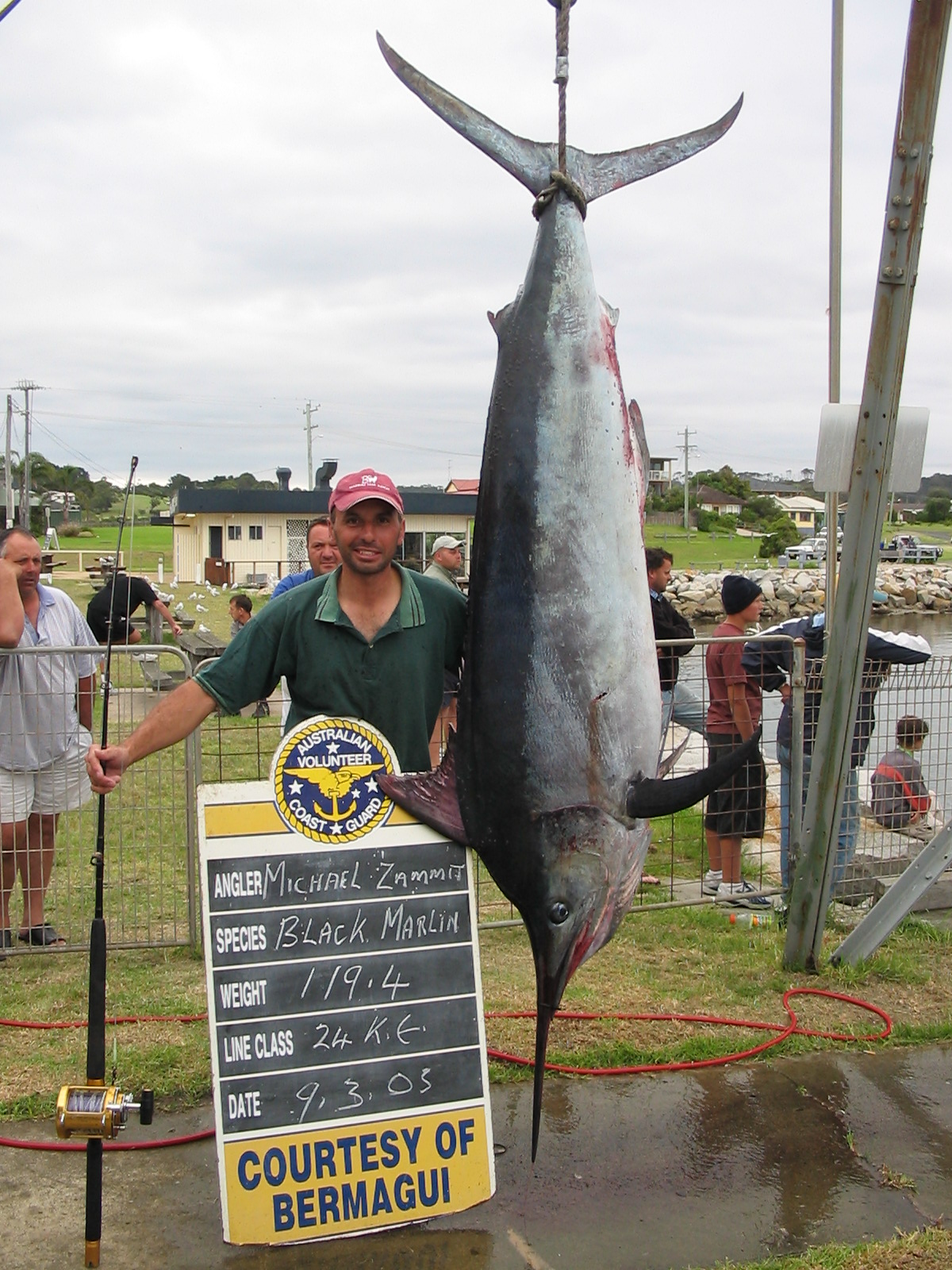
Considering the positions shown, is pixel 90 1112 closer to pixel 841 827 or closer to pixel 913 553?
pixel 841 827

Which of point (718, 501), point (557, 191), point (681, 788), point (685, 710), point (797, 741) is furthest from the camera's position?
point (718, 501)

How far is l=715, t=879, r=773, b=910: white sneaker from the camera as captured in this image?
5.35m

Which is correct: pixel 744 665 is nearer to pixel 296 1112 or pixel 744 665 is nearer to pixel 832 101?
pixel 296 1112

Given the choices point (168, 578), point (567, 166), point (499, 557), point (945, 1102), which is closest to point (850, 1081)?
point (945, 1102)

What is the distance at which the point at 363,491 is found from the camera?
9.30ft

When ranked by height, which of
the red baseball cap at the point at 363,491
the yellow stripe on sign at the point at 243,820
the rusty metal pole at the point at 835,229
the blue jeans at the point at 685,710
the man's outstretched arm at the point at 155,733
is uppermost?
the rusty metal pole at the point at 835,229

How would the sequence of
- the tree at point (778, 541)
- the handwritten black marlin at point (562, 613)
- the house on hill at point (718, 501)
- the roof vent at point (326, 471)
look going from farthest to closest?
the house on hill at point (718, 501) < the tree at point (778, 541) < the roof vent at point (326, 471) < the handwritten black marlin at point (562, 613)

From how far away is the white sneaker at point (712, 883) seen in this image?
5594 millimetres

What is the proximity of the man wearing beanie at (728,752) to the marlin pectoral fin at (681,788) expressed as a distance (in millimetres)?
2866

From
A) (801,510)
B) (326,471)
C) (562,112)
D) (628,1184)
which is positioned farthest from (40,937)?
(801,510)

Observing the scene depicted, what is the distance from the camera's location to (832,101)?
23.6ft

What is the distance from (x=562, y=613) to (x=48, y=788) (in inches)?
122

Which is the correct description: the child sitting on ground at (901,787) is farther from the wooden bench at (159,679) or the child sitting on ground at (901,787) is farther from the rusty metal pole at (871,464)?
the wooden bench at (159,679)

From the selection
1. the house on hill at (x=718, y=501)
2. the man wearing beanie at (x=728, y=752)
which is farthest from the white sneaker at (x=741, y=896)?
the house on hill at (x=718, y=501)
